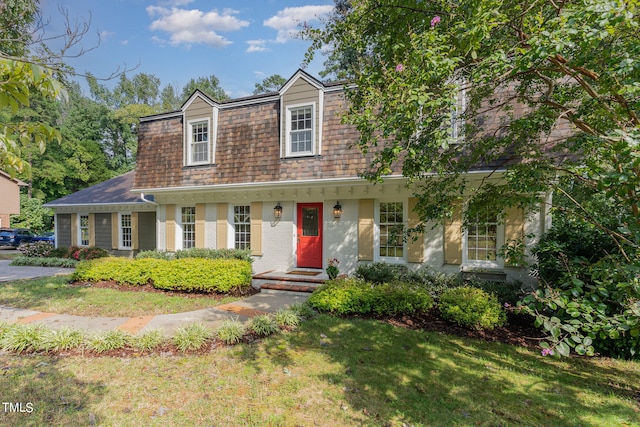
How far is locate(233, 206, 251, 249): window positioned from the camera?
10266 millimetres

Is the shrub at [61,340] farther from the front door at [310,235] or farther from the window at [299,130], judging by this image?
the window at [299,130]

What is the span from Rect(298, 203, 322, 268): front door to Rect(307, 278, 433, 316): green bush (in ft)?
10.0

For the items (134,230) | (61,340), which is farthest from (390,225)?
(134,230)

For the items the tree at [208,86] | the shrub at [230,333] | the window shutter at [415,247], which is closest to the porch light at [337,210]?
the window shutter at [415,247]

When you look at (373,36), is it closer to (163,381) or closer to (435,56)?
(435,56)

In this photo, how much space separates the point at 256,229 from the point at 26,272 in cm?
901

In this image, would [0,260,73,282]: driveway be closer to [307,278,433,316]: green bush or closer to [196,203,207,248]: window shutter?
[196,203,207,248]: window shutter

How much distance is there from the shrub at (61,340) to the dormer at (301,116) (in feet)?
20.6

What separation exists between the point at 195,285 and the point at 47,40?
5524 millimetres

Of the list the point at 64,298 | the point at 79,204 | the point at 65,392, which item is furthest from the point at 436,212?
the point at 79,204

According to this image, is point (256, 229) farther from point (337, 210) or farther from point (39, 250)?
point (39, 250)

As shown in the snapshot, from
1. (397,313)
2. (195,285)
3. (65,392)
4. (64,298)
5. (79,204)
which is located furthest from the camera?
(79,204)

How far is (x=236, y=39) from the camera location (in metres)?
8.80

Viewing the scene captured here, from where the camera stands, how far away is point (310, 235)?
9.37m
